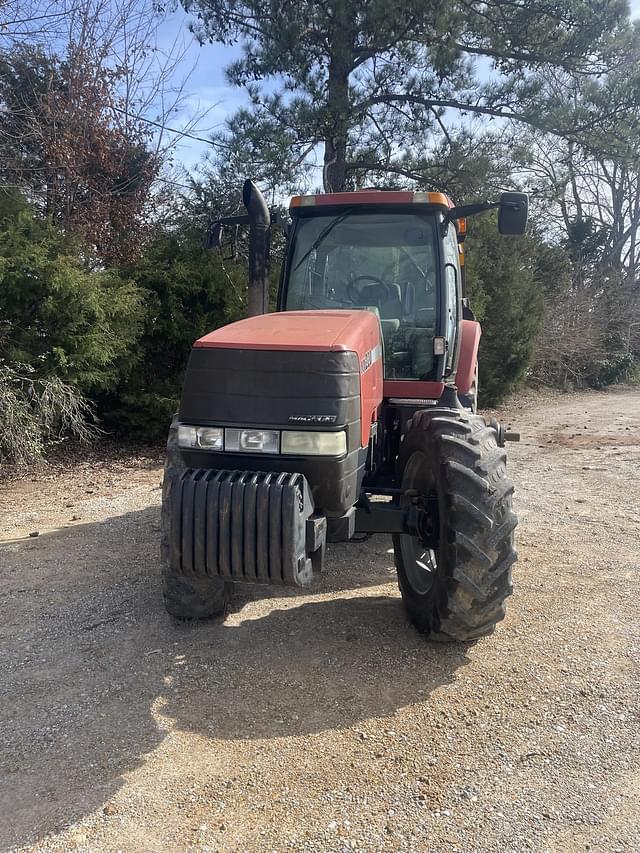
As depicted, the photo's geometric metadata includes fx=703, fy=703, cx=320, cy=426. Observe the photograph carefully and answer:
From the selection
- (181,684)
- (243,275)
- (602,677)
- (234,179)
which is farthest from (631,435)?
(181,684)

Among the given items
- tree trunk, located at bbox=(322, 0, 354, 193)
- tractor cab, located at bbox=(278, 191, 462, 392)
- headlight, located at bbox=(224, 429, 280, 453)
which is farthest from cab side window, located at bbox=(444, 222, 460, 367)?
tree trunk, located at bbox=(322, 0, 354, 193)

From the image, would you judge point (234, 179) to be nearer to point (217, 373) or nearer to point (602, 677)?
point (217, 373)

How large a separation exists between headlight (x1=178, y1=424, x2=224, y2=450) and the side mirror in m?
2.47

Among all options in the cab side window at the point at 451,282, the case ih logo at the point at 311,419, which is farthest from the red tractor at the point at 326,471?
the cab side window at the point at 451,282

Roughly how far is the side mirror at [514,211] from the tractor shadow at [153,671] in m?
2.38

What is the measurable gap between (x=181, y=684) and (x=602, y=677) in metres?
1.98

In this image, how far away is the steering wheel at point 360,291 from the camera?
4.47 metres

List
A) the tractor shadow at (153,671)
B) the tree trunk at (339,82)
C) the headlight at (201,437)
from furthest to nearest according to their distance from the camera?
1. the tree trunk at (339,82)
2. the headlight at (201,437)
3. the tractor shadow at (153,671)

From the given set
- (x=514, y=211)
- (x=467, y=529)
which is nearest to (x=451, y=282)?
(x=514, y=211)

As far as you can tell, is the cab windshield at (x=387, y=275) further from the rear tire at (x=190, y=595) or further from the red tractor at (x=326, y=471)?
the rear tire at (x=190, y=595)

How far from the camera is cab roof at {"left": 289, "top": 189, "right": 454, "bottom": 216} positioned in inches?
174

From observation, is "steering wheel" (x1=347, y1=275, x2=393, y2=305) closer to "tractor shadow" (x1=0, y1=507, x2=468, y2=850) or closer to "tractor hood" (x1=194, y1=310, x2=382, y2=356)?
"tractor hood" (x1=194, y1=310, x2=382, y2=356)

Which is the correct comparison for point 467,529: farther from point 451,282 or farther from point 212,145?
point 212,145

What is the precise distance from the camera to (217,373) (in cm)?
301
